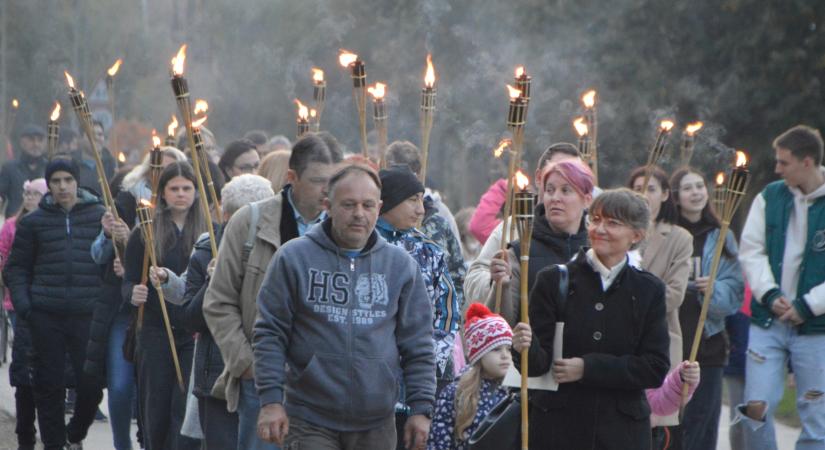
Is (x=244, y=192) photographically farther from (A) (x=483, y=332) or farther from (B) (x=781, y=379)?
(B) (x=781, y=379)

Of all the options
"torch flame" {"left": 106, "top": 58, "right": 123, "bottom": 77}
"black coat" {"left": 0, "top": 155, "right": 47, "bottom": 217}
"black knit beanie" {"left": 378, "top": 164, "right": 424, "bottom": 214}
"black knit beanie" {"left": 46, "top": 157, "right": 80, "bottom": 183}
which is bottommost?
"black knit beanie" {"left": 378, "top": 164, "right": 424, "bottom": 214}

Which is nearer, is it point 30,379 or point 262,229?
point 262,229

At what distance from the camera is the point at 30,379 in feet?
35.1

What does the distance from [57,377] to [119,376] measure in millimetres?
685

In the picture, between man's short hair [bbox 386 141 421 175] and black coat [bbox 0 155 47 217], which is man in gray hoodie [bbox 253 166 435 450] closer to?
man's short hair [bbox 386 141 421 175]

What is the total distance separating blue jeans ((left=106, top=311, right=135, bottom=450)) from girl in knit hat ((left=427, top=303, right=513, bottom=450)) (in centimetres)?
368

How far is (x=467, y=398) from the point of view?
684 cm

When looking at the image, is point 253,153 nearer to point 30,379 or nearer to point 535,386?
point 30,379

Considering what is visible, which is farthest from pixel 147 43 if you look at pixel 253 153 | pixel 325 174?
pixel 325 174

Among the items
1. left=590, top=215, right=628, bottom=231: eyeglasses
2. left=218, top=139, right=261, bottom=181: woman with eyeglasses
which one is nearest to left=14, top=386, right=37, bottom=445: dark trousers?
left=218, top=139, right=261, bottom=181: woman with eyeglasses

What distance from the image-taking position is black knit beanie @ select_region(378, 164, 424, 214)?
702cm

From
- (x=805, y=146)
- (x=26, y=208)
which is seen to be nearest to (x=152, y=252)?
(x=805, y=146)

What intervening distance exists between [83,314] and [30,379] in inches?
24.5

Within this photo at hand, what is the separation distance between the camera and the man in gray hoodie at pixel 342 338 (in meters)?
5.87
